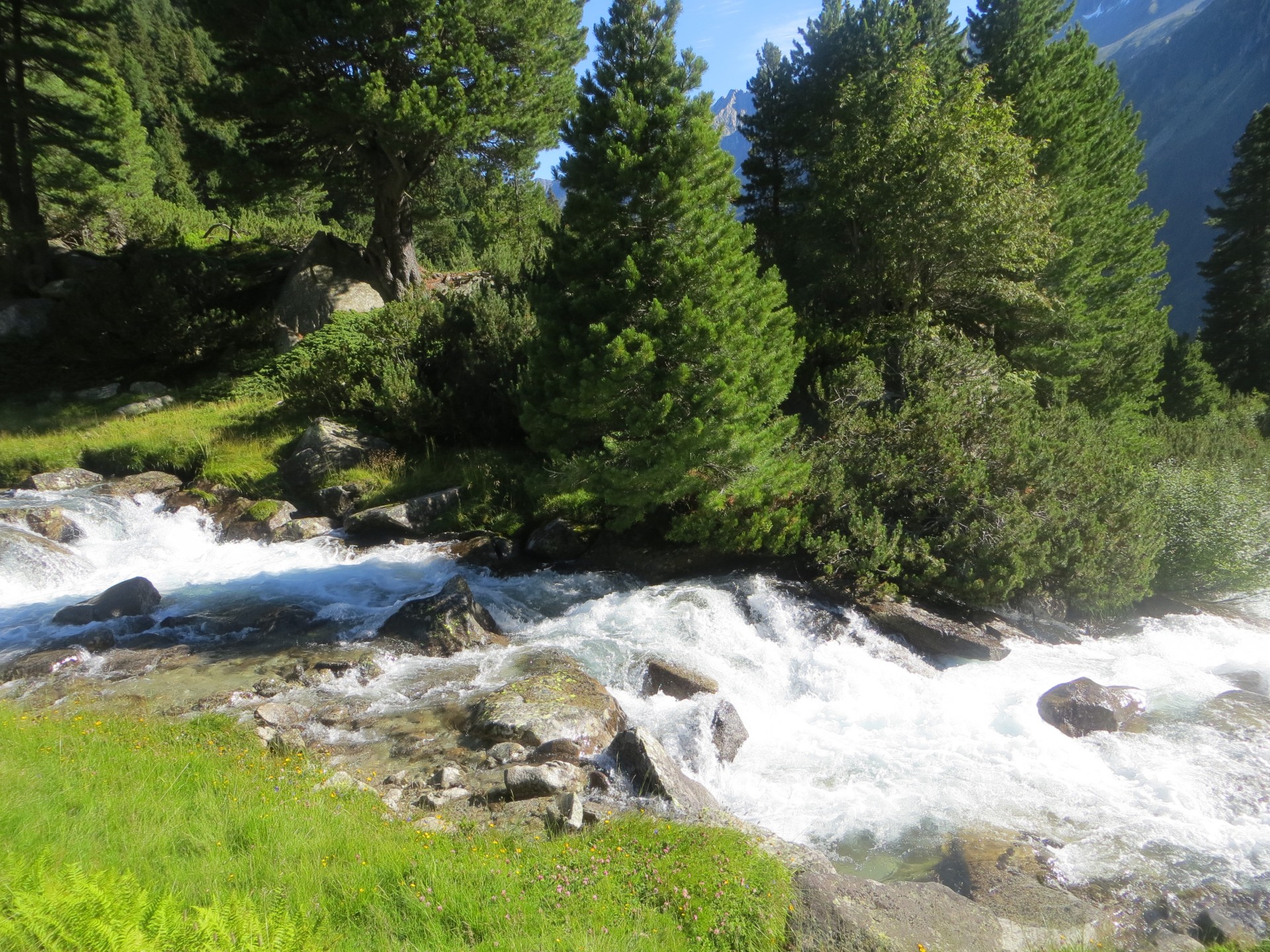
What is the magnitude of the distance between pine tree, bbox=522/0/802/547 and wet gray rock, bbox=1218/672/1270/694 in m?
6.90

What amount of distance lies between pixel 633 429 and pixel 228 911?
28.4 feet

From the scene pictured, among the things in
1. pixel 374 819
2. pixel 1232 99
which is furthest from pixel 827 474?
pixel 1232 99

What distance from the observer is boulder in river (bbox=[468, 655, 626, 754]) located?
8562 mm

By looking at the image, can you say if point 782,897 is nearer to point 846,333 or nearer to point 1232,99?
point 846,333

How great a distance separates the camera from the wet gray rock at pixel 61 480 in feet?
53.9


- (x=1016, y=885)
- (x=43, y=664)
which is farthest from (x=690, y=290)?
(x=43, y=664)

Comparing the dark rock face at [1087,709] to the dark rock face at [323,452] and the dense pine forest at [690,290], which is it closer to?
the dense pine forest at [690,290]

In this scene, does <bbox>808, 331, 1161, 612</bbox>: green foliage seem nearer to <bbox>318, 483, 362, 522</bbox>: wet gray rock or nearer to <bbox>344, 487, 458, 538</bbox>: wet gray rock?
<bbox>344, 487, 458, 538</bbox>: wet gray rock

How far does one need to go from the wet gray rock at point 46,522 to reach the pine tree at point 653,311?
9682 millimetres

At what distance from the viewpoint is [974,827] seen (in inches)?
303

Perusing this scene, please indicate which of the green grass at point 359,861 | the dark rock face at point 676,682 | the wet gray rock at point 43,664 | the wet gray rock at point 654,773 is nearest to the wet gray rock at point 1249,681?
the dark rock face at point 676,682

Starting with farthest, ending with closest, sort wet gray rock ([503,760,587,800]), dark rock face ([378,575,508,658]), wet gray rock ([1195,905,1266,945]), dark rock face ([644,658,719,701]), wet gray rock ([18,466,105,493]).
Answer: wet gray rock ([18,466,105,493]) < dark rock face ([378,575,508,658]) < dark rock face ([644,658,719,701]) < wet gray rock ([503,760,587,800]) < wet gray rock ([1195,905,1266,945])

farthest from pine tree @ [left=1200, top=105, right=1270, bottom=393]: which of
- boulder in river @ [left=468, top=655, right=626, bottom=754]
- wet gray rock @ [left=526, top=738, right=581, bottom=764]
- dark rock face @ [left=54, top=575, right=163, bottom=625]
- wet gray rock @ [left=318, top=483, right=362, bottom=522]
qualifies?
dark rock face @ [left=54, top=575, right=163, bottom=625]

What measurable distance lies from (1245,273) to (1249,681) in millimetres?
32637
